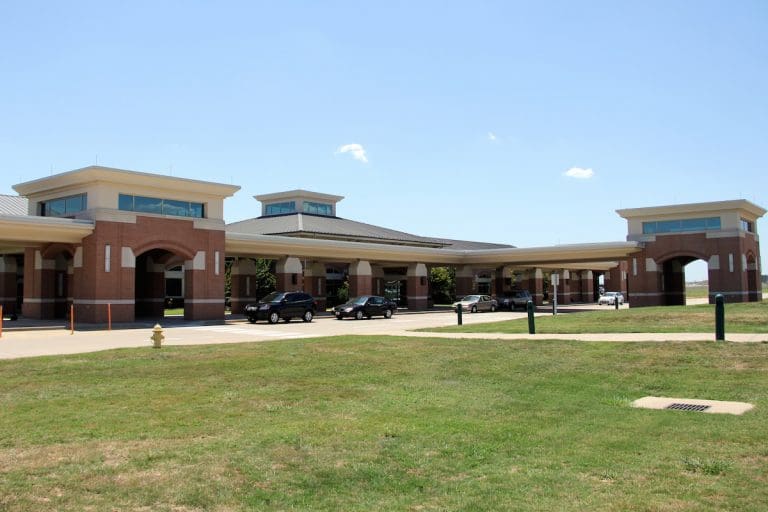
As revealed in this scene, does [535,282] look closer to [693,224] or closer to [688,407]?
[693,224]

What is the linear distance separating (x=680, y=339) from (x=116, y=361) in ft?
42.3

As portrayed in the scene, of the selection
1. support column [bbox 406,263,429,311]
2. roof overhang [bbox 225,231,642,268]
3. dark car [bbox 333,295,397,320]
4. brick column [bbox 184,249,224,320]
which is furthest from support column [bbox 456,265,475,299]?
brick column [bbox 184,249,224,320]

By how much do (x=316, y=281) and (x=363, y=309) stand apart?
42.7 feet

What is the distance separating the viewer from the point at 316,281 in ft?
174

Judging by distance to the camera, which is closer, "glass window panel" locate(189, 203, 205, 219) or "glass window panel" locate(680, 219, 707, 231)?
"glass window panel" locate(189, 203, 205, 219)

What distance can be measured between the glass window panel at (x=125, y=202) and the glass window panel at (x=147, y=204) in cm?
21

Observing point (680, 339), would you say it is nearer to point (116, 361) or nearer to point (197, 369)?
point (197, 369)

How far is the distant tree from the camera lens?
2933 inches

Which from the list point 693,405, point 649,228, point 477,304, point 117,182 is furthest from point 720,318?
point 649,228

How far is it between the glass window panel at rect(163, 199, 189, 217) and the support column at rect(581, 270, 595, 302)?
5460 cm

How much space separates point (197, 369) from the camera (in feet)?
45.5

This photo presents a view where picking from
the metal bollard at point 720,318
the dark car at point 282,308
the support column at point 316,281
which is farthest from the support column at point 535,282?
the metal bollard at point 720,318

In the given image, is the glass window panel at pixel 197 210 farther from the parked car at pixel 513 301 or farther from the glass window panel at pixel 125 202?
the parked car at pixel 513 301

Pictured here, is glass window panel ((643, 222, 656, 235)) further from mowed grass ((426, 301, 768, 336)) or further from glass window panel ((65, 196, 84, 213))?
glass window panel ((65, 196, 84, 213))
